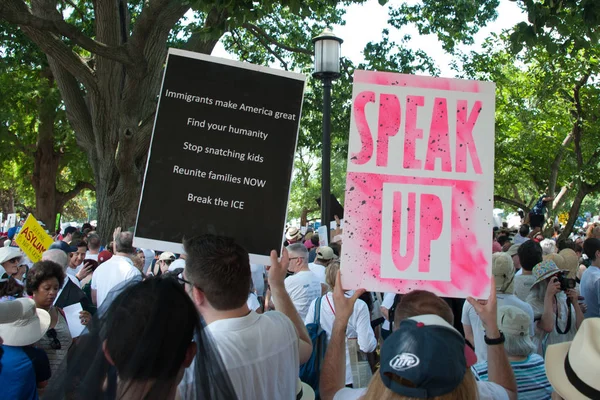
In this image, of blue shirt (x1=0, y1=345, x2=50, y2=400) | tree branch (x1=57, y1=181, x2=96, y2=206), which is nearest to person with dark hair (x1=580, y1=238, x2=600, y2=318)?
blue shirt (x1=0, y1=345, x2=50, y2=400)

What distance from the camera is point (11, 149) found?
26.5 m

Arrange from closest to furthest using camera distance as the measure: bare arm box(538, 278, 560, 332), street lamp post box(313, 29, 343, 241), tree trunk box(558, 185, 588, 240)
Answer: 1. bare arm box(538, 278, 560, 332)
2. street lamp post box(313, 29, 343, 241)
3. tree trunk box(558, 185, 588, 240)

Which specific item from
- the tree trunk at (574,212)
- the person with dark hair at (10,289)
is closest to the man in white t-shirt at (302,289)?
the person with dark hair at (10,289)

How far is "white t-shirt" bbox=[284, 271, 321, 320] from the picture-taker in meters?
6.22

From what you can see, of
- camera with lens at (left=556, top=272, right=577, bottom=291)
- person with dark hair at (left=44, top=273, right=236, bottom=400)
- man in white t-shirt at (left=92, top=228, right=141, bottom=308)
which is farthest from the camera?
man in white t-shirt at (left=92, top=228, right=141, bottom=308)

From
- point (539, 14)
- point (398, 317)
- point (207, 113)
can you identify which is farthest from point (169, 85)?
point (539, 14)

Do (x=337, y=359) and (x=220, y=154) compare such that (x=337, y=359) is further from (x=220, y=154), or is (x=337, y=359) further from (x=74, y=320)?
(x=74, y=320)

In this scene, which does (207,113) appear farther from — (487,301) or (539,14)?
(539,14)

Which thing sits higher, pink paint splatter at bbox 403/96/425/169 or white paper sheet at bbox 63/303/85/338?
pink paint splatter at bbox 403/96/425/169

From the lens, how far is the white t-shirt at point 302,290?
6.22m

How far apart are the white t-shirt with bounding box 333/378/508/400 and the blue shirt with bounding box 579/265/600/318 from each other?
4117 mm

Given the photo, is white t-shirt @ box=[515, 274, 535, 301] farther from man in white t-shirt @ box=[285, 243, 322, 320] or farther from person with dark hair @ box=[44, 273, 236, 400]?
person with dark hair @ box=[44, 273, 236, 400]

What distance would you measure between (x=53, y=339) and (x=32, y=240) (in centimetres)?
433

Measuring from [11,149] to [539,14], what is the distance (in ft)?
81.7
